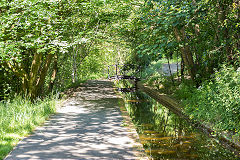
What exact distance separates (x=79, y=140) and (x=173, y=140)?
102 inches

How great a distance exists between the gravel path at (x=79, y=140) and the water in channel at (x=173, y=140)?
71cm

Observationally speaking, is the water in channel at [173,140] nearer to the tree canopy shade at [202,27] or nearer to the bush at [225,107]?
the bush at [225,107]

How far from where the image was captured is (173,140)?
686 centimetres

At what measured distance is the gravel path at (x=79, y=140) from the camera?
4.88m

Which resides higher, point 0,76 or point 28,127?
point 0,76

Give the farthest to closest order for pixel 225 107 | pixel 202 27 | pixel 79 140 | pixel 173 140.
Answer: pixel 202 27 < pixel 225 107 < pixel 173 140 < pixel 79 140

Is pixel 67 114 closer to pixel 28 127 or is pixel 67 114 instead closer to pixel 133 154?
pixel 28 127

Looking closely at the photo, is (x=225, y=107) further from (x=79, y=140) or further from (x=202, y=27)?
(x=202, y=27)

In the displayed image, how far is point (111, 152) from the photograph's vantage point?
506 cm

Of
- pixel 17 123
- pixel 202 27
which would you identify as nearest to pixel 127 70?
pixel 202 27

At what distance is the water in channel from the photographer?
5.81 meters

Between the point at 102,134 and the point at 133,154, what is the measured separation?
1.52 metres

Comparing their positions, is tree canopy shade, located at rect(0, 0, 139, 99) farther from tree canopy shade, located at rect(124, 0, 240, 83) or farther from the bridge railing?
the bridge railing

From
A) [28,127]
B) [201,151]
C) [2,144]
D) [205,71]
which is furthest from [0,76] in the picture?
[201,151]
